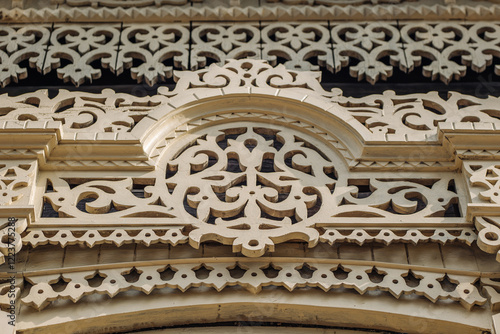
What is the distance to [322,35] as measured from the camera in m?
5.11

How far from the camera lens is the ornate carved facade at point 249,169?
3840mm

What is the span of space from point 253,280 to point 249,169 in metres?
0.64

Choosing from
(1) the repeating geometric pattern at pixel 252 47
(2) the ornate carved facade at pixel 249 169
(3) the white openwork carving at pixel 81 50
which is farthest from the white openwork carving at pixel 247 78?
(3) the white openwork carving at pixel 81 50

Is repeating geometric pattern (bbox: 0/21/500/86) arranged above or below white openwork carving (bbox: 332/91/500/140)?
above

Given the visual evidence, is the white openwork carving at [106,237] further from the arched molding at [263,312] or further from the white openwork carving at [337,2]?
the white openwork carving at [337,2]

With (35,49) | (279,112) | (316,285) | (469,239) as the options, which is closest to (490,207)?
(469,239)

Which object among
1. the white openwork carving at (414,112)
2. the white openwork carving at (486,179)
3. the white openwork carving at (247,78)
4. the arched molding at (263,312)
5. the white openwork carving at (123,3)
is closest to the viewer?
the arched molding at (263,312)

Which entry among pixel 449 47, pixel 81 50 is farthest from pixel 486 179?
pixel 81 50

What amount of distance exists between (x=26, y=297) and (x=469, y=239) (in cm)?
191

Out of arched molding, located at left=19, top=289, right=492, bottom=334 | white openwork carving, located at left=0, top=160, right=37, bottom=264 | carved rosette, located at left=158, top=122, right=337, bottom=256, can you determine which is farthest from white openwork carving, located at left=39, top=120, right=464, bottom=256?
arched molding, located at left=19, top=289, right=492, bottom=334

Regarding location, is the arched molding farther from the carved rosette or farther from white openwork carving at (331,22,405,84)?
white openwork carving at (331,22,405,84)

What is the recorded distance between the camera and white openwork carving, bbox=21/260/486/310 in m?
3.79

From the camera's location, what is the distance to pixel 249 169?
427cm

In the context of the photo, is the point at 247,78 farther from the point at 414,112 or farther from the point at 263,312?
the point at 263,312
